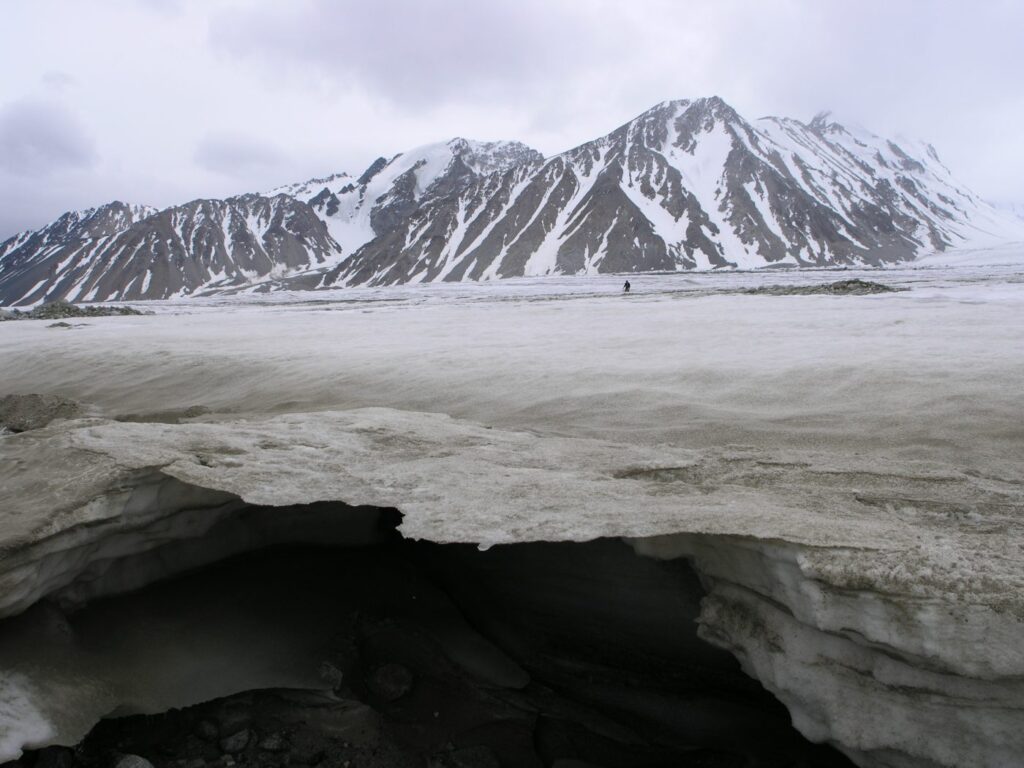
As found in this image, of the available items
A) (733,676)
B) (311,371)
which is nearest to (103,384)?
(311,371)

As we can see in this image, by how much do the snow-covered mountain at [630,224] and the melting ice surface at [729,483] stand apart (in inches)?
4018

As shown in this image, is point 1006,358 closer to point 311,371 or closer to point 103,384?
point 311,371

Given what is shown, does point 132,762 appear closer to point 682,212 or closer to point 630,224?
point 630,224

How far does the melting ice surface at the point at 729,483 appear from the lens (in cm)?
294

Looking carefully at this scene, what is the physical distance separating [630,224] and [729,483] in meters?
119

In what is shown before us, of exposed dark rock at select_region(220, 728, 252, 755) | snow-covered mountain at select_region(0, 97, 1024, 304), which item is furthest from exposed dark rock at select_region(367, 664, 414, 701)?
snow-covered mountain at select_region(0, 97, 1024, 304)

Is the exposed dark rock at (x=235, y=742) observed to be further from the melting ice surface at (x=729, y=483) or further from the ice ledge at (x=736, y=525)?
the ice ledge at (x=736, y=525)

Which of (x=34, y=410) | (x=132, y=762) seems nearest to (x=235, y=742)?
(x=132, y=762)

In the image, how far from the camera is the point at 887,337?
10.2m

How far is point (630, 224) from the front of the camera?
117 metres

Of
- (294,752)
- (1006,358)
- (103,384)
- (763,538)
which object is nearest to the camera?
(763,538)

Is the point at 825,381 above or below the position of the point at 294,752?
above

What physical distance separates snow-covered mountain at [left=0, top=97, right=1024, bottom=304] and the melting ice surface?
10205 cm

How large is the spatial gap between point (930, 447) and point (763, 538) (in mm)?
2885
